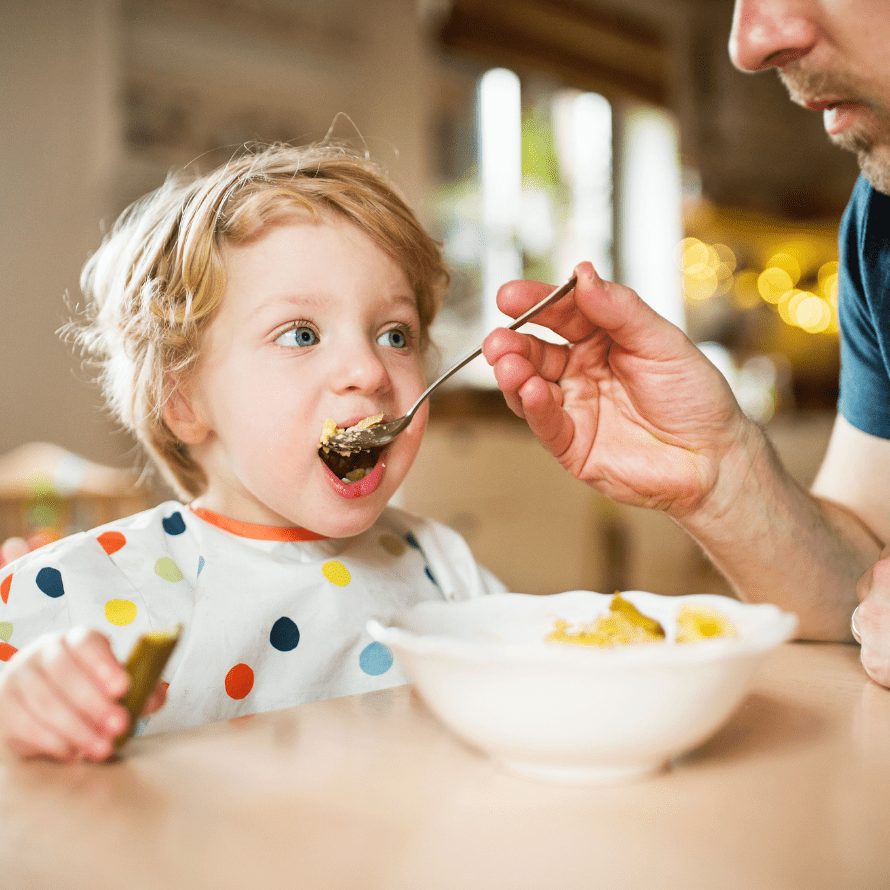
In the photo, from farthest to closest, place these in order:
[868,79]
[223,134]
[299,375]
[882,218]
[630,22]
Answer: [630,22] < [223,134] < [882,218] < [868,79] < [299,375]

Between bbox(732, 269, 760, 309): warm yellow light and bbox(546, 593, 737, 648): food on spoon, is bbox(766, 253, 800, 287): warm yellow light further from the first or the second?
bbox(546, 593, 737, 648): food on spoon

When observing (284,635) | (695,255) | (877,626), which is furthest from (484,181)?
(877,626)

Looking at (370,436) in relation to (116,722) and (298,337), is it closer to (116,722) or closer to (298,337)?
(298,337)

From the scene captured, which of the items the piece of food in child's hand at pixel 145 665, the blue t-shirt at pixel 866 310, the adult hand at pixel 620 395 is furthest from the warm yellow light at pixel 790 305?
the piece of food in child's hand at pixel 145 665

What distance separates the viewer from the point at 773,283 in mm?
5453

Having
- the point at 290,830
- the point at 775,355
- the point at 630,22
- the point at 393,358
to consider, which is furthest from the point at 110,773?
the point at 775,355

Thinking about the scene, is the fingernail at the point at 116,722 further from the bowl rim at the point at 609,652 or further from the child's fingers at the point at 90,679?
the bowl rim at the point at 609,652

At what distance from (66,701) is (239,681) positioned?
425 mm

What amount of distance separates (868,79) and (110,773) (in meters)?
1.19

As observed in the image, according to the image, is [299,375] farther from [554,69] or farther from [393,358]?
[554,69]

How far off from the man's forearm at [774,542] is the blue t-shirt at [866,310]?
0.84ft

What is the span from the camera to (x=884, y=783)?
0.53 meters

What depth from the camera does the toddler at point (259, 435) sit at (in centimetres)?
96

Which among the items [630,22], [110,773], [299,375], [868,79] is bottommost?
[110,773]
